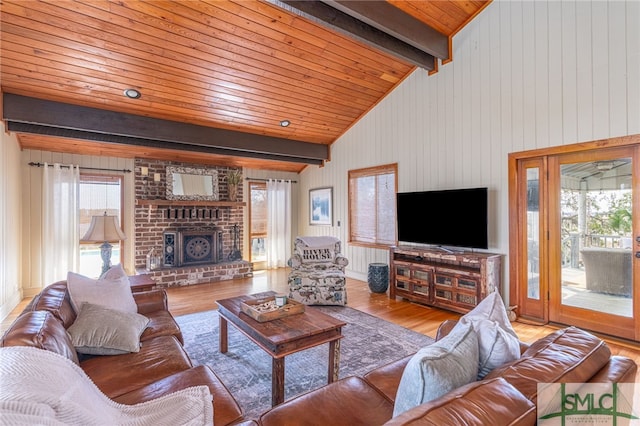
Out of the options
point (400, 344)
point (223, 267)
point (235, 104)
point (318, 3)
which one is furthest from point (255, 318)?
point (223, 267)

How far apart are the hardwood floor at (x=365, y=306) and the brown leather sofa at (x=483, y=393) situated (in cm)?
192

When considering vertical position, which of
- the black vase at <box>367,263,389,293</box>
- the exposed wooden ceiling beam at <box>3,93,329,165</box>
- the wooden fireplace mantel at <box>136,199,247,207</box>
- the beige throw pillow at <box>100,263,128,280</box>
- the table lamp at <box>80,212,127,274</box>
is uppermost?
the exposed wooden ceiling beam at <box>3,93,329,165</box>

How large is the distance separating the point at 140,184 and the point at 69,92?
6.89 feet

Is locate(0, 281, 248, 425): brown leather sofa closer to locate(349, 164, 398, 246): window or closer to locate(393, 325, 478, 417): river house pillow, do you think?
locate(393, 325, 478, 417): river house pillow

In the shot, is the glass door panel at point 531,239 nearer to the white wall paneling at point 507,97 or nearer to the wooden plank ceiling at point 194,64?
the white wall paneling at point 507,97

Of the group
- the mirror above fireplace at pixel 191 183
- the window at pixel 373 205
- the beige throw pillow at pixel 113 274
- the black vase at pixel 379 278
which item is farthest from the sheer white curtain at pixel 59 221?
the black vase at pixel 379 278

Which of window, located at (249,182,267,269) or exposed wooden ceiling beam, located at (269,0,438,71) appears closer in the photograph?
exposed wooden ceiling beam, located at (269,0,438,71)

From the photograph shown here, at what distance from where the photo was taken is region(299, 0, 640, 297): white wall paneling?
10.2ft

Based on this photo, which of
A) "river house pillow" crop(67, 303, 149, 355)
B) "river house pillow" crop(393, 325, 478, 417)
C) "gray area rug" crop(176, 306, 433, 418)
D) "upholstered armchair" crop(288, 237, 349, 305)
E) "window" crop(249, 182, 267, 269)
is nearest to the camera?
"river house pillow" crop(393, 325, 478, 417)

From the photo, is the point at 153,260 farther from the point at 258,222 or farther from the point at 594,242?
the point at 594,242

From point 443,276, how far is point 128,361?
3.50 metres

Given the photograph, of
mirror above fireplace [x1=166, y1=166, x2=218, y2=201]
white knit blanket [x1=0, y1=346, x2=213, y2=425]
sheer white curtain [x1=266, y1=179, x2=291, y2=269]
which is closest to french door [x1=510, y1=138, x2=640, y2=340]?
white knit blanket [x1=0, y1=346, x2=213, y2=425]

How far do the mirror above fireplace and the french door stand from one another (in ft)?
16.8

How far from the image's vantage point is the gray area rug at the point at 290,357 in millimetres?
2305
